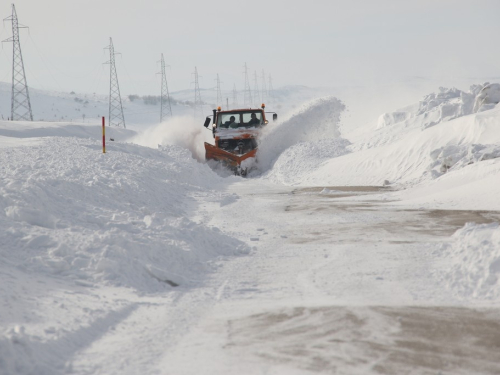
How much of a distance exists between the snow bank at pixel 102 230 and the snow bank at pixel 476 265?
2.41 metres

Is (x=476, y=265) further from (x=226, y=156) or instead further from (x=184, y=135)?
(x=184, y=135)

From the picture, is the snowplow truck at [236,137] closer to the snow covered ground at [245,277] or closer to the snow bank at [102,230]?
the snow covered ground at [245,277]

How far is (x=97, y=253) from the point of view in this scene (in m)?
6.42

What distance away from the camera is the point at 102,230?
298 inches

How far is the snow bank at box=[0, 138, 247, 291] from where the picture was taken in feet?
20.3

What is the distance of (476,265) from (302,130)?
17.6m

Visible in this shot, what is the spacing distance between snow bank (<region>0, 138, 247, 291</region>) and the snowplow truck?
6.71 m

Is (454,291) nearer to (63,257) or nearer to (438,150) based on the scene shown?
(63,257)

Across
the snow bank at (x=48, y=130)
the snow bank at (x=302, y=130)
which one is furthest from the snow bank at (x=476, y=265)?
the snow bank at (x=48, y=130)


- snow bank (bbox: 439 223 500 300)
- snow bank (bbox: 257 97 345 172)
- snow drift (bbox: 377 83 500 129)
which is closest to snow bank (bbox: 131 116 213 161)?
snow bank (bbox: 257 97 345 172)

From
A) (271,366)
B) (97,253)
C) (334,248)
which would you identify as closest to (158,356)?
(271,366)

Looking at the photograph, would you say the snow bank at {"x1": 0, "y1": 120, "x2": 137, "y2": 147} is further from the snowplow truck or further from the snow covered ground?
the snow covered ground

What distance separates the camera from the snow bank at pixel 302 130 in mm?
21078

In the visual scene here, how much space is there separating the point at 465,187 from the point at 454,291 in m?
6.51
